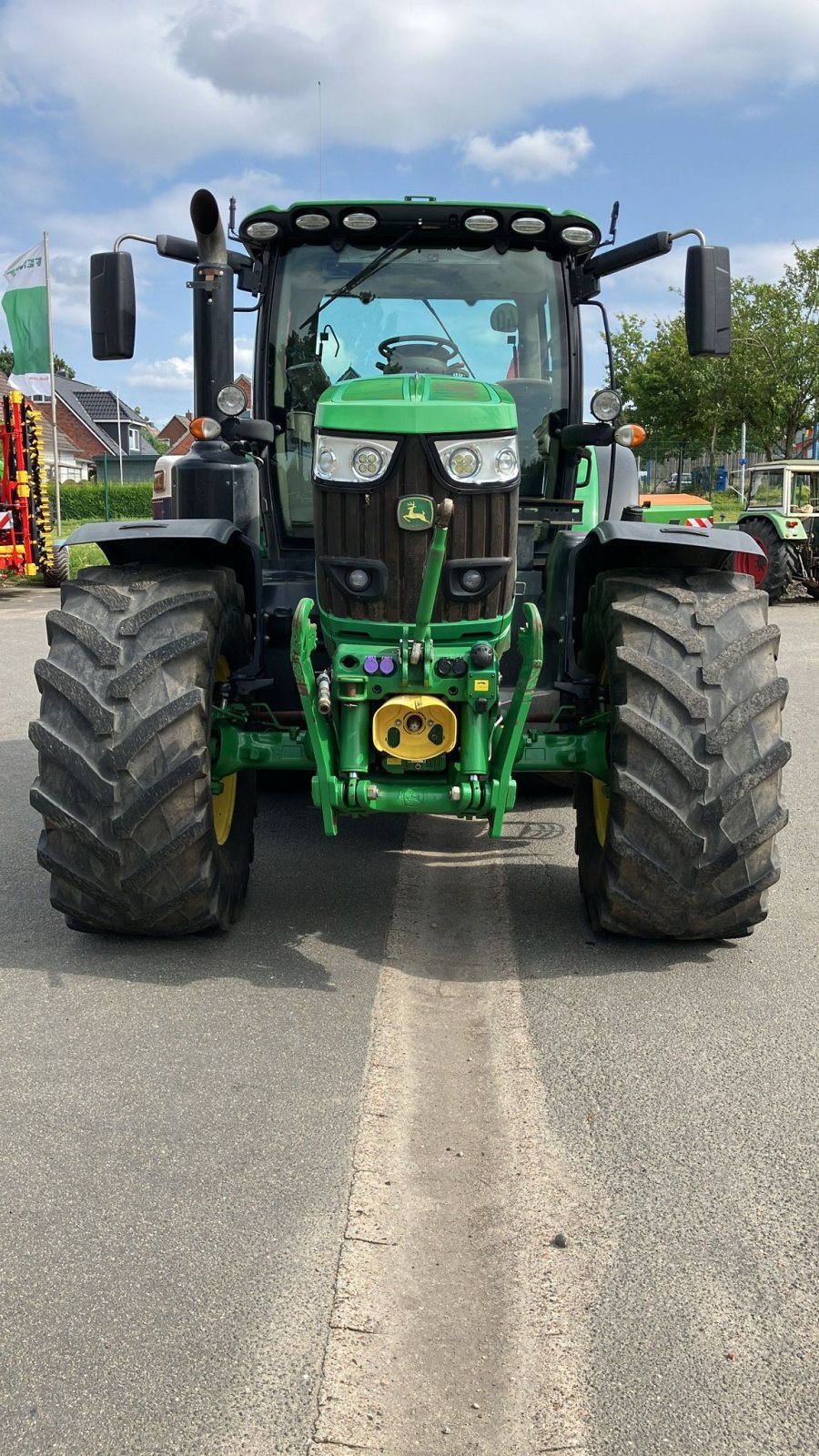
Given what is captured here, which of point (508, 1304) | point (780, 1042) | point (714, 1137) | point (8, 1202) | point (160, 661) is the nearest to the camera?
point (508, 1304)

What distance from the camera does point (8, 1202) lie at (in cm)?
293

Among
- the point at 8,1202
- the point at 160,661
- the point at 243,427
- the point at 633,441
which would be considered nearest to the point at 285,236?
the point at 243,427

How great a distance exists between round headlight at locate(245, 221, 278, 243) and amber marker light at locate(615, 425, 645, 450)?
166cm

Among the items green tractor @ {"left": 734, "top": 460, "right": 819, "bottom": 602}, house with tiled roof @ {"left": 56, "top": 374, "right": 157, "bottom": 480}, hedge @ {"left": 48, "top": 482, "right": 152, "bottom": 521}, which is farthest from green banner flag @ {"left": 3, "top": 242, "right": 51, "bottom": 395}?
house with tiled roof @ {"left": 56, "top": 374, "right": 157, "bottom": 480}

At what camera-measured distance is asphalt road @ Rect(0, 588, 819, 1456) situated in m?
2.33

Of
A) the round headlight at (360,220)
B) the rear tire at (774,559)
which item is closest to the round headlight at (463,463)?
the round headlight at (360,220)

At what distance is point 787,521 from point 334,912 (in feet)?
55.7

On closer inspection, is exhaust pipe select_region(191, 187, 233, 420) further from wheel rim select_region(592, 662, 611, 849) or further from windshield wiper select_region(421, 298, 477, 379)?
wheel rim select_region(592, 662, 611, 849)

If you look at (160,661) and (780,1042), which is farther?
(160,661)

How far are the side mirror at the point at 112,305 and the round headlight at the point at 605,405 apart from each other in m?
1.87

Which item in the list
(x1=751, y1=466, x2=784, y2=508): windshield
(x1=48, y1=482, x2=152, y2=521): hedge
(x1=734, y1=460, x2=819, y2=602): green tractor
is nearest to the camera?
(x1=734, y1=460, x2=819, y2=602): green tractor

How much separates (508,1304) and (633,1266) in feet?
0.98

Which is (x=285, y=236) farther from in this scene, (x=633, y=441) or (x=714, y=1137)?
(x=714, y=1137)

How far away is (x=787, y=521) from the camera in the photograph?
20375mm
